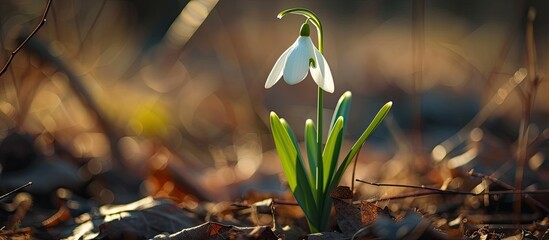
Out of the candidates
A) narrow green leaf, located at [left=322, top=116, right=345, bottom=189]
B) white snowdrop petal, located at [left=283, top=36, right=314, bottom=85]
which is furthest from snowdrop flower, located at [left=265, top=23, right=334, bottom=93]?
narrow green leaf, located at [left=322, top=116, right=345, bottom=189]

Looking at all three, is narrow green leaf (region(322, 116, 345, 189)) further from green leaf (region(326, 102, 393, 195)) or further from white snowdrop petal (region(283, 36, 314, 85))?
white snowdrop petal (region(283, 36, 314, 85))

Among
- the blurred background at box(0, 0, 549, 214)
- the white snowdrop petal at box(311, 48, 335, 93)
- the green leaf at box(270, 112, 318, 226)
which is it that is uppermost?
the blurred background at box(0, 0, 549, 214)

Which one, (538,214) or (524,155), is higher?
(524,155)

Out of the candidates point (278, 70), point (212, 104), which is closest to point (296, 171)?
point (278, 70)

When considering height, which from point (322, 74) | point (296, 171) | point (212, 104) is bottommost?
point (296, 171)

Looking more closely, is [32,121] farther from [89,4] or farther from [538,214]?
[89,4]

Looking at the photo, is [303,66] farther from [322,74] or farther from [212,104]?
[212,104]

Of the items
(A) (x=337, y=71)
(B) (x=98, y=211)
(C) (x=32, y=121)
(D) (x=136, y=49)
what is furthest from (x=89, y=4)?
(B) (x=98, y=211)
